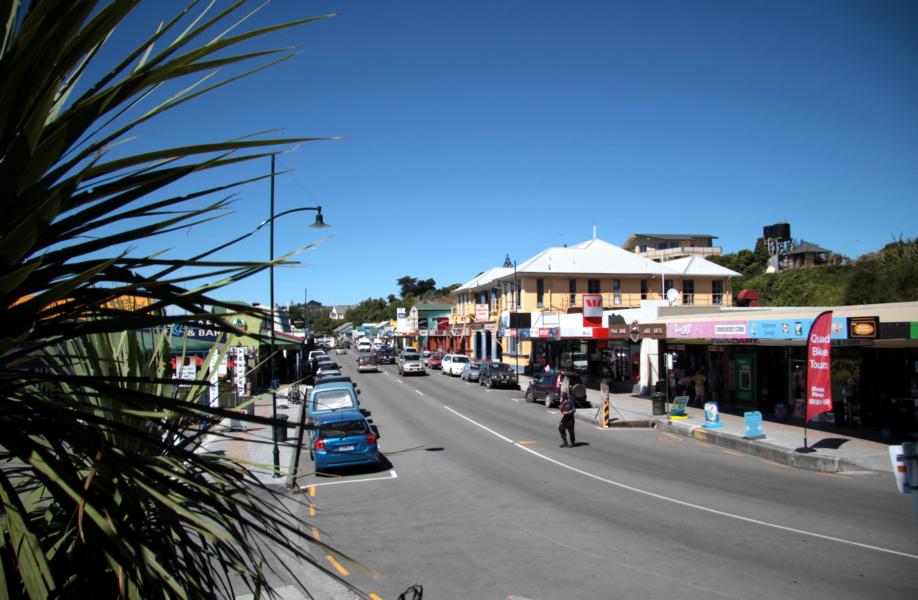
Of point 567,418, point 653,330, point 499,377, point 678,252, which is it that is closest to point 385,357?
point 499,377

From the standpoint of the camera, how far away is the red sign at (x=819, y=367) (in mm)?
16688

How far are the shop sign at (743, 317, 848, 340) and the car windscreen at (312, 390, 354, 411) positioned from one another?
14.5 m

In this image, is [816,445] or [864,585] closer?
[864,585]

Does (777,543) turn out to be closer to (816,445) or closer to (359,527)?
(359,527)

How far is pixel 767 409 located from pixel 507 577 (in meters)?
21.2

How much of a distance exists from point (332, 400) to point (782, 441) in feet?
48.5

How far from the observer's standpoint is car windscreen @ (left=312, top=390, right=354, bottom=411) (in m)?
20.7

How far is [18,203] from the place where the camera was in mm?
1801

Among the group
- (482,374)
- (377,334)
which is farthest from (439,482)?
(377,334)

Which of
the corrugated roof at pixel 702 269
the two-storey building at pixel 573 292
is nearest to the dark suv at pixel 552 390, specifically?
the two-storey building at pixel 573 292

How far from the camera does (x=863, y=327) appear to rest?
685 inches

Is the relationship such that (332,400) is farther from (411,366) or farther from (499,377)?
(411,366)

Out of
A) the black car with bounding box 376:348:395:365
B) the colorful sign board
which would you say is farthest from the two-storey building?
the colorful sign board

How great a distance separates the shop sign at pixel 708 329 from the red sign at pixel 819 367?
477cm
